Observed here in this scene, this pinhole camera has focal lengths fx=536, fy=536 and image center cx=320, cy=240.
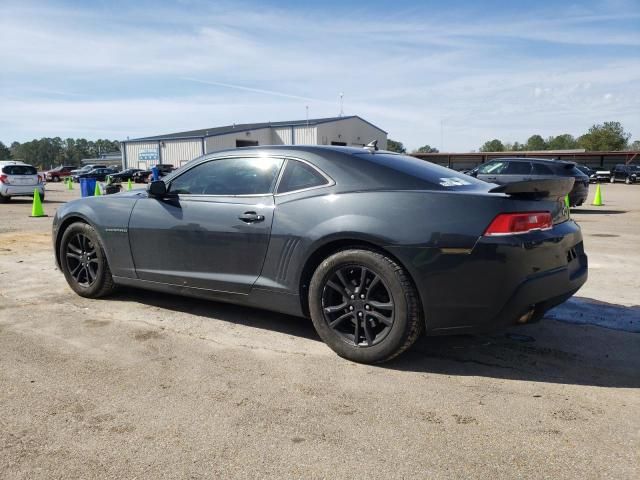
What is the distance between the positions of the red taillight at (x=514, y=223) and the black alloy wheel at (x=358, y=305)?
0.77 metres

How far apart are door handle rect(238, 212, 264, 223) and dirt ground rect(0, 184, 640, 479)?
3.00 ft

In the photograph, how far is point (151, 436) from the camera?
2654 mm

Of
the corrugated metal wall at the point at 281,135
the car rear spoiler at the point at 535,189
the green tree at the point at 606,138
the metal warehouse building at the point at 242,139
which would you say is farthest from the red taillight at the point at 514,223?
the green tree at the point at 606,138

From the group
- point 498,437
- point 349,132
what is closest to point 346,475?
point 498,437

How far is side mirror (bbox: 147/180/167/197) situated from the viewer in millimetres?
4547

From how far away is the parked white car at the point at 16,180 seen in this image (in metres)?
18.0

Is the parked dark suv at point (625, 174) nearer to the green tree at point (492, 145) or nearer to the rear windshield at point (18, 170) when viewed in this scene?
the rear windshield at point (18, 170)

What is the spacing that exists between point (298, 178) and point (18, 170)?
17696 mm

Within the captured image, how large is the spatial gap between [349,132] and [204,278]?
54.0 m

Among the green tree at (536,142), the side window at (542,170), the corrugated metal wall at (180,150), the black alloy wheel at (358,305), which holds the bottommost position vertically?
the black alloy wheel at (358,305)

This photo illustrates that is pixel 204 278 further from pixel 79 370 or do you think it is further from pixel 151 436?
pixel 151 436

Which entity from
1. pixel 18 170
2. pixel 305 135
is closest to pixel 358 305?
pixel 18 170

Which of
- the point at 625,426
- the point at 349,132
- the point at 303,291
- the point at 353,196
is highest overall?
the point at 349,132

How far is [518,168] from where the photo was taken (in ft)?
48.7
